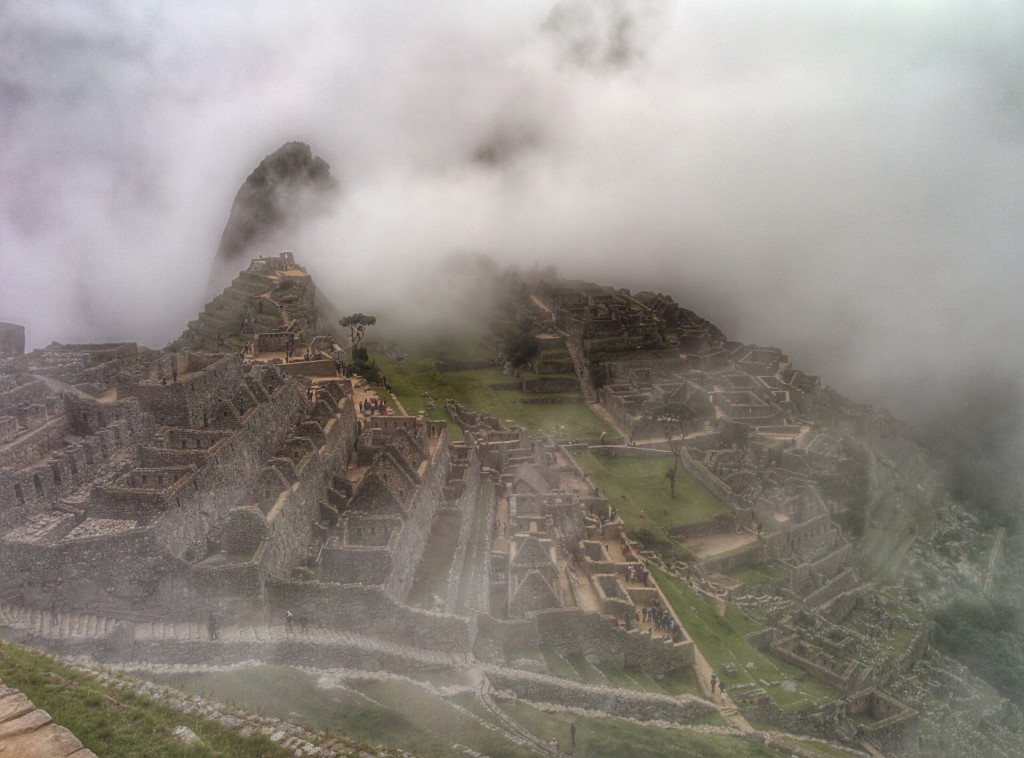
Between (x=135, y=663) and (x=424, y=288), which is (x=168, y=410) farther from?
(x=424, y=288)

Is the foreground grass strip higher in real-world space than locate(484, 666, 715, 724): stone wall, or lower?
higher

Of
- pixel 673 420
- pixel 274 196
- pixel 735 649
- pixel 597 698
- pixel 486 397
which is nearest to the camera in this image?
pixel 597 698

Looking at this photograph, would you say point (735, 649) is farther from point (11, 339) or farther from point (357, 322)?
point (357, 322)

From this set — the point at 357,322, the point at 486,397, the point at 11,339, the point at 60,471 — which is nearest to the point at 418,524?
the point at 60,471

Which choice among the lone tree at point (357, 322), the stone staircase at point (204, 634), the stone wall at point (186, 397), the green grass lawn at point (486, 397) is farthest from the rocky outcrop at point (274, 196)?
the stone staircase at point (204, 634)

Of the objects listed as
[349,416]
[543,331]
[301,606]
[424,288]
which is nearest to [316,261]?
[424,288]

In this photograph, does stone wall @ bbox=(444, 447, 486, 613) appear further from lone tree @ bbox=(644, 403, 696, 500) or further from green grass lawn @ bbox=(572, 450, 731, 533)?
lone tree @ bbox=(644, 403, 696, 500)

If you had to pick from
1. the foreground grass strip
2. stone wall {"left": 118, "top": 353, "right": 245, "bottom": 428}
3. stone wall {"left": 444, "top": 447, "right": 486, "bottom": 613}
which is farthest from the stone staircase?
stone wall {"left": 118, "top": 353, "right": 245, "bottom": 428}
